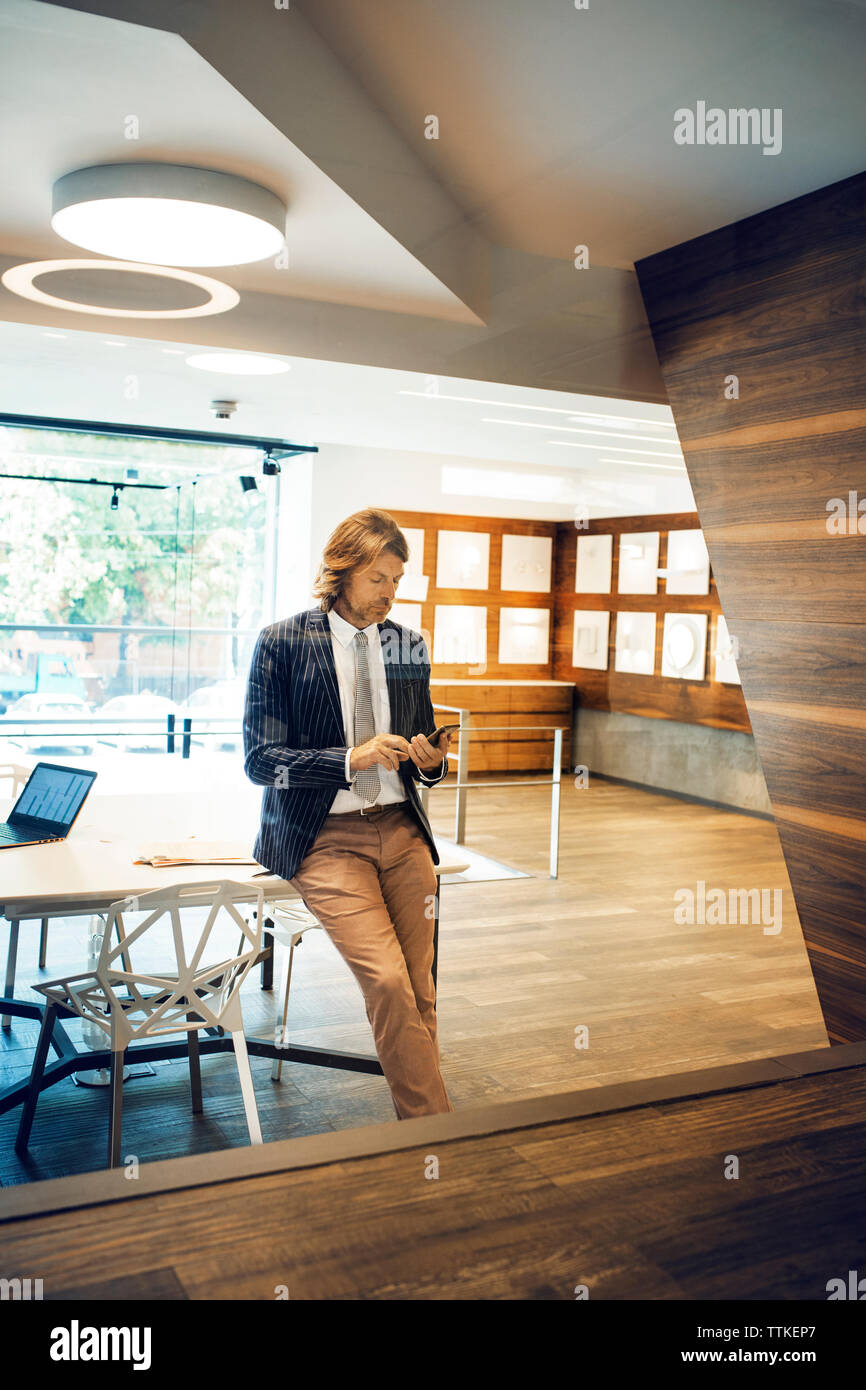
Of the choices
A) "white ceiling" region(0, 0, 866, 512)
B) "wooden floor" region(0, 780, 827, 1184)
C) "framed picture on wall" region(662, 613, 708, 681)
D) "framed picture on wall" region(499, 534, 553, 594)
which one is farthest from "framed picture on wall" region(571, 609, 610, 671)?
"white ceiling" region(0, 0, 866, 512)

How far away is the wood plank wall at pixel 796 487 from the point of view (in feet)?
8.46

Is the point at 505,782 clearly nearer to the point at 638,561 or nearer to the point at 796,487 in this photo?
the point at 638,561

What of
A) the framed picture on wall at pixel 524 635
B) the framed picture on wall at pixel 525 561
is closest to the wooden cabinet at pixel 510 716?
the framed picture on wall at pixel 524 635

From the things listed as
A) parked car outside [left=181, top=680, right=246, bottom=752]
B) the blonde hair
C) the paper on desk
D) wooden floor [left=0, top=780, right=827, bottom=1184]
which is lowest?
wooden floor [left=0, top=780, right=827, bottom=1184]

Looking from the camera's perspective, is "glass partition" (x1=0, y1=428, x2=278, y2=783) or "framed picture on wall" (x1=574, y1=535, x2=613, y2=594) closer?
"glass partition" (x1=0, y1=428, x2=278, y2=783)

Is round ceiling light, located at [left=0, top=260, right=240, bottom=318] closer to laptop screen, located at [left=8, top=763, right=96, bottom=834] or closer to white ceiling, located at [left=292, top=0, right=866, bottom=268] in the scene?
white ceiling, located at [left=292, top=0, right=866, bottom=268]

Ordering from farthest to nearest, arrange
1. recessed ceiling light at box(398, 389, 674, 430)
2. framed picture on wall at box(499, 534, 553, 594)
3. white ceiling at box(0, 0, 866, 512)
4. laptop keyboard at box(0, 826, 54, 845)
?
framed picture on wall at box(499, 534, 553, 594) < recessed ceiling light at box(398, 389, 674, 430) < laptop keyboard at box(0, 826, 54, 845) < white ceiling at box(0, 0, 866, 512)

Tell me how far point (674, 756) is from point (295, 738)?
2480 millimetres

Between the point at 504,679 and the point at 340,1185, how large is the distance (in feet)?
10.3

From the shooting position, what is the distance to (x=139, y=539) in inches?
118

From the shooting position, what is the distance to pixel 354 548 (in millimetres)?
2342

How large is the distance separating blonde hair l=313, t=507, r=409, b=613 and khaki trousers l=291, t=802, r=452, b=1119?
0.50 m

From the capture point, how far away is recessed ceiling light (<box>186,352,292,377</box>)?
2883 millimetres
